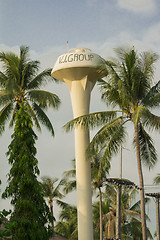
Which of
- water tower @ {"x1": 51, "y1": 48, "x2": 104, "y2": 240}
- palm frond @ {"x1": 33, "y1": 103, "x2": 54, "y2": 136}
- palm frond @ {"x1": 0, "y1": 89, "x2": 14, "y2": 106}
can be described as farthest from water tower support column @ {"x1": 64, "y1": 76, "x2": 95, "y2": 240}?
palm frond @ {"x1": 0, "y1": 89, "x2": 14, "y2": 106}

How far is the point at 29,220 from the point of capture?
2042cm

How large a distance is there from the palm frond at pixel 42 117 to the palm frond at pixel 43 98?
1.35 ft

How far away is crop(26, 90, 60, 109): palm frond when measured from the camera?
26938mm

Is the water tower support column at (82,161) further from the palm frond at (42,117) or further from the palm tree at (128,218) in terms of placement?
the palm tree at (128,218)

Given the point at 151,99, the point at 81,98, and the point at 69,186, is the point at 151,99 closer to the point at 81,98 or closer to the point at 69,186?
the point at 81,98

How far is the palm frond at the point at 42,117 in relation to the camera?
1096 inches

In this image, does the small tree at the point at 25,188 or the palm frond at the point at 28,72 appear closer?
the small tree at the point at 25,188

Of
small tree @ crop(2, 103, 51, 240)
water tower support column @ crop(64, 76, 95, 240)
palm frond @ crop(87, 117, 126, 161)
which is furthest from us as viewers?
water tower support column @ crop(64, 76, 95, 240)

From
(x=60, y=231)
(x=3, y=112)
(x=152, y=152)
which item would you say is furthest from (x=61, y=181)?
(x=152, y=152)

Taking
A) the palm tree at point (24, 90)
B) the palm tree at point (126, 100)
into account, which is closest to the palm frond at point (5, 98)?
the palm tree at point (24, 90)

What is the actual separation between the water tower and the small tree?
4.14 metres

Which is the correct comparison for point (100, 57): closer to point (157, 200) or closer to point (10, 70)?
point (10, 70)

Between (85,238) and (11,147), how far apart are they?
25.5ft

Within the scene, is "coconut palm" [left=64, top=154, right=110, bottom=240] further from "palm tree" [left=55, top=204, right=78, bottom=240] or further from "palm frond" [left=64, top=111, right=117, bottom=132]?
"palm frond" [left=64, top=111, right=117, bottom=132]
